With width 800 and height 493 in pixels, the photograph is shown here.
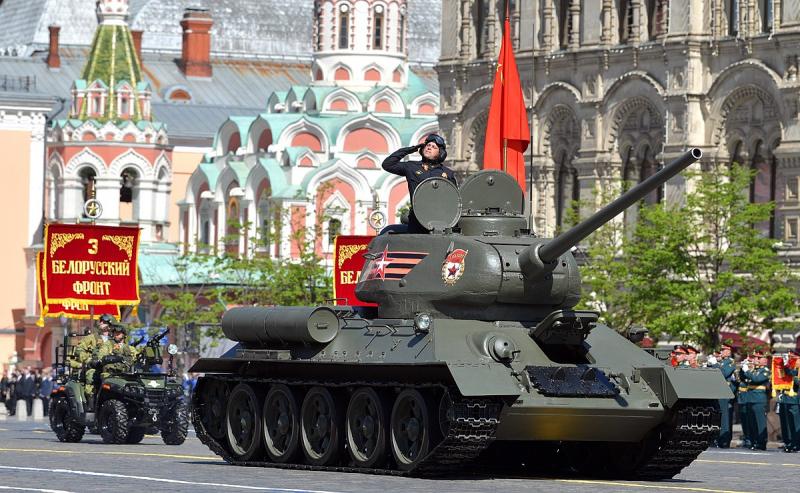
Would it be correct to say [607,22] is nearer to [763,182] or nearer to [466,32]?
[466,32]

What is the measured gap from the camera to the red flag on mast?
41.2 m

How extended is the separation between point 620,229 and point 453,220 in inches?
1025

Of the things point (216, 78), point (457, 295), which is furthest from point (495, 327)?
point (216, 78)

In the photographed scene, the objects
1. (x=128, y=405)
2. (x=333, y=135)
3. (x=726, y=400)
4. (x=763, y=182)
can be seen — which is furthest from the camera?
(x=333, y=135)

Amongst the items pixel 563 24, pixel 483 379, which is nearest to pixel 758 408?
pixel 483 379

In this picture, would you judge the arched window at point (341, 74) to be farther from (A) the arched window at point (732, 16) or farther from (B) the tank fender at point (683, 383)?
(B) the tank fender at point (683, 383)

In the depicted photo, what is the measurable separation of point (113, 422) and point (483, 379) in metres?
10.3

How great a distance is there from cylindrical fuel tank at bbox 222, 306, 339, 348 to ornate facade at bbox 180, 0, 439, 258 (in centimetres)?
5946

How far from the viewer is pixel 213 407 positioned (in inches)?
1041

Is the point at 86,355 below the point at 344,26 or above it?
below

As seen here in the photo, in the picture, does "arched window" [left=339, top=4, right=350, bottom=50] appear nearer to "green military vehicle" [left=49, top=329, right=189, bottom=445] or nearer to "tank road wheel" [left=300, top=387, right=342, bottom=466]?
"green military vehicle" [left=49, top=329, right=189, bottom=445]

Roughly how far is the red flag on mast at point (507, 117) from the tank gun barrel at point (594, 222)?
17062 mm

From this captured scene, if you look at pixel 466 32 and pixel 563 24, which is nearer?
pixel 563 24

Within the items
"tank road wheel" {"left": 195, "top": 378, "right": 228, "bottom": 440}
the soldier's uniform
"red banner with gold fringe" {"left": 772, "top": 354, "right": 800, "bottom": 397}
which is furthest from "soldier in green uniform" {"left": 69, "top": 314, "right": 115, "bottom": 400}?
"red banner with gold fringe" {"left": 772, "top": 354, "right": 800, "bottom": 397}
